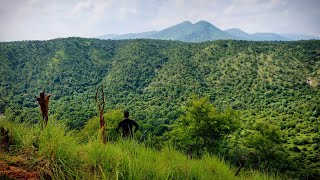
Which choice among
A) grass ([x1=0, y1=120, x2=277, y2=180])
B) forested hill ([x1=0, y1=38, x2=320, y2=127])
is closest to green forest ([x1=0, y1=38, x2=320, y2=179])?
grass ([x1=0, y1=120, x2=277, y2=180])

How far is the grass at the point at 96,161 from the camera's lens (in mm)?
3461

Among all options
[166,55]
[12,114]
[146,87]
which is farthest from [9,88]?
[12,114]

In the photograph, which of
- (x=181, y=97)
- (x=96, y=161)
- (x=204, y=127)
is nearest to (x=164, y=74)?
(x=181, y=97)

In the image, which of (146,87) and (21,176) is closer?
(21,176)

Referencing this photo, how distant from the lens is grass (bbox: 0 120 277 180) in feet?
11.4

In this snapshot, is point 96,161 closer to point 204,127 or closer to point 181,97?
point 204,127

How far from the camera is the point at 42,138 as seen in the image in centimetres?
386

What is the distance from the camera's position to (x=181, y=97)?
8931 cm

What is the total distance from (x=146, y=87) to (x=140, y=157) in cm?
10482

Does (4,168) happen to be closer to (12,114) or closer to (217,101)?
(12,114)

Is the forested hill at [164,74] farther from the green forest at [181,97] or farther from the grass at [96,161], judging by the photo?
the grass at [96,161]

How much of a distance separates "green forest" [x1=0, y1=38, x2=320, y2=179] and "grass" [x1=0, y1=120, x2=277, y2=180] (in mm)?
22

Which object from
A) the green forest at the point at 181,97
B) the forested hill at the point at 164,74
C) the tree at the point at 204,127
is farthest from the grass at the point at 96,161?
the forested hill at the point at 164,74

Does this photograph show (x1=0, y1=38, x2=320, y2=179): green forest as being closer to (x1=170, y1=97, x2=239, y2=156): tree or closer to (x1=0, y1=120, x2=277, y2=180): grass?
(x1=0, y1=120, x2=277, y2=180): grass
